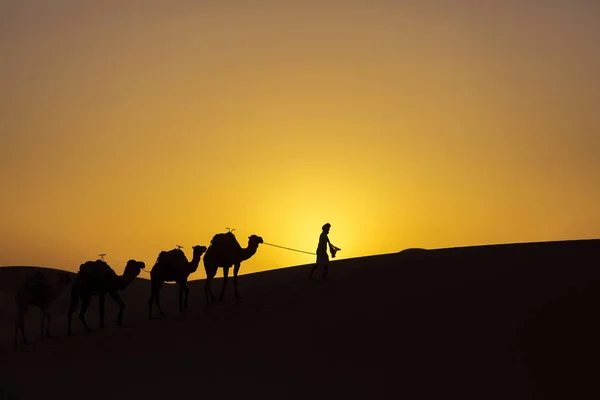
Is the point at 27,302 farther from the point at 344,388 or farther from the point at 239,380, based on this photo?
the point at 344,388

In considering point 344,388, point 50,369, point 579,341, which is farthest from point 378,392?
point 50,369

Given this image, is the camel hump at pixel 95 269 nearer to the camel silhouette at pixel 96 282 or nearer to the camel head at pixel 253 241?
the camel silhouette at pixel 96 282

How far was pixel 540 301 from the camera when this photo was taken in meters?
20.6

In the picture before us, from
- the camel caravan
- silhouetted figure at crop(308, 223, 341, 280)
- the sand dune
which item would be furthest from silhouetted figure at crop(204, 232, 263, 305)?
silhouetted figure at crop(308, 223, 341, 280)

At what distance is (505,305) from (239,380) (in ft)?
18.7

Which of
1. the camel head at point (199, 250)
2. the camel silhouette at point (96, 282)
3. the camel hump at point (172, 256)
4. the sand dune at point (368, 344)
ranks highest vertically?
the camel head at point (199, 250)

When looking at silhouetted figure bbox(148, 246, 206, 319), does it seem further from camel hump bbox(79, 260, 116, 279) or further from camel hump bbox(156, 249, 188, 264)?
camel hump bbox(79, 260, 116, 279)

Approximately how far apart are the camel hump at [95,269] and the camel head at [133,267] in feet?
2.00

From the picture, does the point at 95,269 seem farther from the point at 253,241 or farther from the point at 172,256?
the point at 253,241

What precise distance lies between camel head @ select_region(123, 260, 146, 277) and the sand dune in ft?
4.04

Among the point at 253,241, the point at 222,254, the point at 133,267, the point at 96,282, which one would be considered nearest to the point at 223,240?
the point at 222,254

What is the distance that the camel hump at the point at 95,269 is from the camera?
24.3 meters

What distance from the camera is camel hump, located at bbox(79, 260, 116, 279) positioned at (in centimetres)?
2431

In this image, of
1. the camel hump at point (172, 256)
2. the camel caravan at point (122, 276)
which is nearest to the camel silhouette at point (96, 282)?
the camel caravan at point (122, 276)
